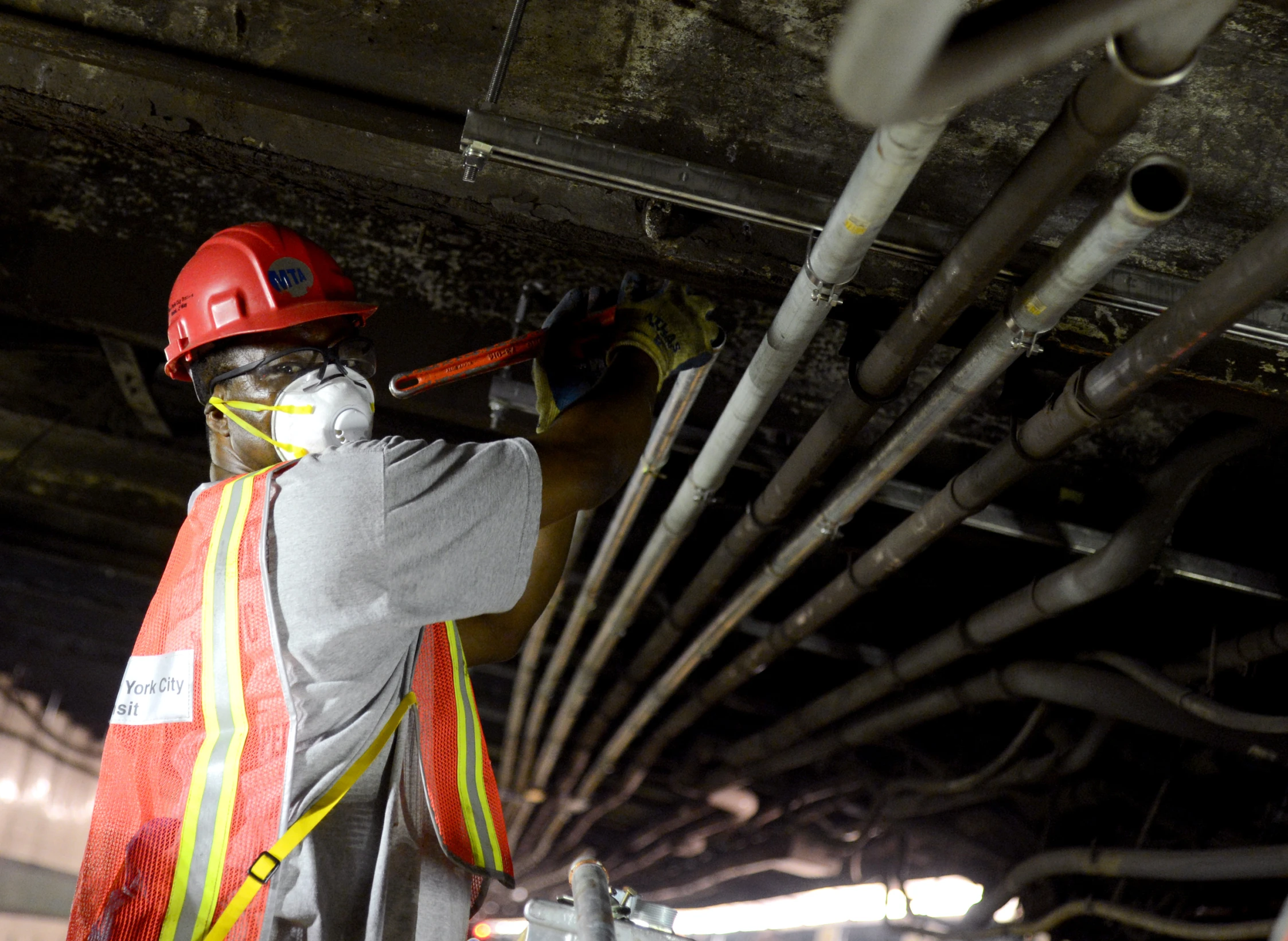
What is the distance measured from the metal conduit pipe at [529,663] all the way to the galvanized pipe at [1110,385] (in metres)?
0.83

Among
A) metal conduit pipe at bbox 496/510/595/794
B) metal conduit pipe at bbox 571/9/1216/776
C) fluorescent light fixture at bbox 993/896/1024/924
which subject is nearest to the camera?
metal conduit pipe at bbox 571/9/1216/776

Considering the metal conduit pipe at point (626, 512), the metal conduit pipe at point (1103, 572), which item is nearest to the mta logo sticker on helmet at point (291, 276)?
the metal conduit pipe at point (626, 512)

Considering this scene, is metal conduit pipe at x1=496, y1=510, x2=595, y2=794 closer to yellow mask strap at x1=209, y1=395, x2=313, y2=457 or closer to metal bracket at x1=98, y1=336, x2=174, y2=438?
yellow mask strap at x1=209, y1=395, x2=313, y2=457

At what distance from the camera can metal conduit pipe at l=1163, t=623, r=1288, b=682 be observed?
297cm

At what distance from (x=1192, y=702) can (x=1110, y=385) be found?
1.52 m

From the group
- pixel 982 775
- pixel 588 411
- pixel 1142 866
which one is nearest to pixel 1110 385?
pixel 588 411

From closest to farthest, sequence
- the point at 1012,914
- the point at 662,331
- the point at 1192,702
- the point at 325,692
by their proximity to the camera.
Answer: the point at 325,692, the point at 662,331, the point at 1192,702, the point at 1012,914

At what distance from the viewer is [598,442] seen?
1.84 metres

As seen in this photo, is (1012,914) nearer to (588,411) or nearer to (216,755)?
(588,411)

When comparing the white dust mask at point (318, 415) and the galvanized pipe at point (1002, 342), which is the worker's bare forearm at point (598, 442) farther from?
the galvanized pipe at point (1002, 342)

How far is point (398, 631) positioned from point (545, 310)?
4.93 ft

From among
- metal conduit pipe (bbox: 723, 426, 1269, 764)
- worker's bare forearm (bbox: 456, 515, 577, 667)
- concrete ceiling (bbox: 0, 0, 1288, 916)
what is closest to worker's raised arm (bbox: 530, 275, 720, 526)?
concrete ceiling (bbox: 0, 0, 1288, 916)

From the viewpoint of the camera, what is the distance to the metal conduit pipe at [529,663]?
125 inches

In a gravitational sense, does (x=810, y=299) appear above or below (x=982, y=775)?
above
